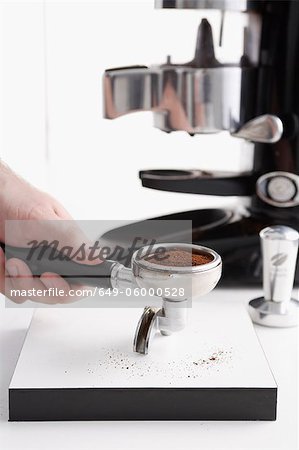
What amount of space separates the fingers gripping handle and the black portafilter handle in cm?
18

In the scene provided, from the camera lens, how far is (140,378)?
Answer: 0.58 m

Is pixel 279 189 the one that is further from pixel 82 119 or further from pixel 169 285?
pixel 82 119

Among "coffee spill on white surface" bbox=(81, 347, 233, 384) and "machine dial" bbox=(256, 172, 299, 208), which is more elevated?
"machine dial" bbox=(256, 172, 299, 208)

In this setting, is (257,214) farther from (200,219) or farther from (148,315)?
(148,315)

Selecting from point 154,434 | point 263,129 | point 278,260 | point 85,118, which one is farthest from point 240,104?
point 85,118

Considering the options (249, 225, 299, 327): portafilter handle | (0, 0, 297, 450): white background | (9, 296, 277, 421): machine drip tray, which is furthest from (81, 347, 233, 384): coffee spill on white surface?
(0, 0, 297, 450): white background

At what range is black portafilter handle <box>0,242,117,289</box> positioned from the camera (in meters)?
0.67

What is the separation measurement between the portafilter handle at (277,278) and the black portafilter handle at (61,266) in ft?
0.58

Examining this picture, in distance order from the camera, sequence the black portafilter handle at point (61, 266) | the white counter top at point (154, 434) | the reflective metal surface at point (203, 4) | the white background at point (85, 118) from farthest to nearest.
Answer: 1. the white background at point (85, 118)
2. the reflective metal surface at point (203, 4)
3. the black portafilter handle at point (61, 266)
4. the white counter top at point (154, 434)

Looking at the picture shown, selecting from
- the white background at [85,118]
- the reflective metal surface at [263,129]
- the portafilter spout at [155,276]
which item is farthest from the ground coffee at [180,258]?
the white background at [85,118]

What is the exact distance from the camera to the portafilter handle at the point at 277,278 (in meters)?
0.75

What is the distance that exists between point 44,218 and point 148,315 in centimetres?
24

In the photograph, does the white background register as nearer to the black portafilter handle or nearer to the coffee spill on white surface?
the black portafilter handle

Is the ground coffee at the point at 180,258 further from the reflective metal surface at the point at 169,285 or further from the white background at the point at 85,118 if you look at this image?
the white background at the point at 85,118
